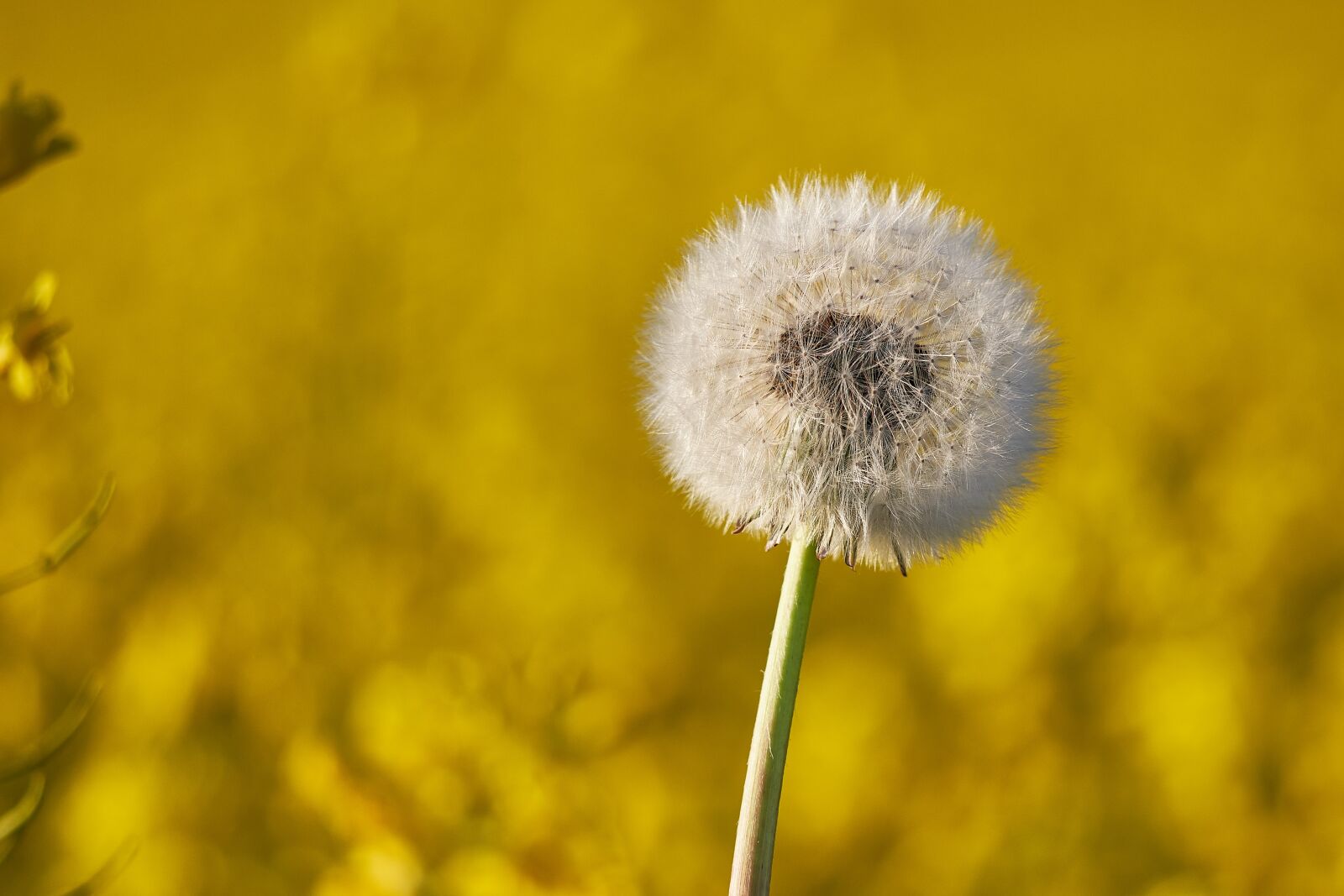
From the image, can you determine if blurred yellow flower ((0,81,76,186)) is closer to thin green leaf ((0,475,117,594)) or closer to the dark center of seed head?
thin green leaf ((0,475,117,594))

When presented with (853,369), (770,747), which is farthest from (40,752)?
(853,369)

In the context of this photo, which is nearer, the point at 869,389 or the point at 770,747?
the point at 770,747

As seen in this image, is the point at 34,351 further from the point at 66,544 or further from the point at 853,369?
the point at 853,369

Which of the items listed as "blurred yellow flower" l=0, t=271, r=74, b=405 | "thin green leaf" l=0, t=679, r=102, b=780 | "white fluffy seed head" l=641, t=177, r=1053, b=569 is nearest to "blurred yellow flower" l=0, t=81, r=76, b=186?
"blurred yellow flower" l=0, t=271, r=74, b=405

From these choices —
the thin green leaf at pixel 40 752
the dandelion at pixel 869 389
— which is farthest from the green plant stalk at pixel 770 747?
the thin green leaf at pixel 40 752

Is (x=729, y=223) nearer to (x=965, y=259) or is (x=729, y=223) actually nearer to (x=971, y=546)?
(x=965, y=259)

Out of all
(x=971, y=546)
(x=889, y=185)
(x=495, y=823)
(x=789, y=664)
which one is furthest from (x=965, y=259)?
(x=495, y=823)
